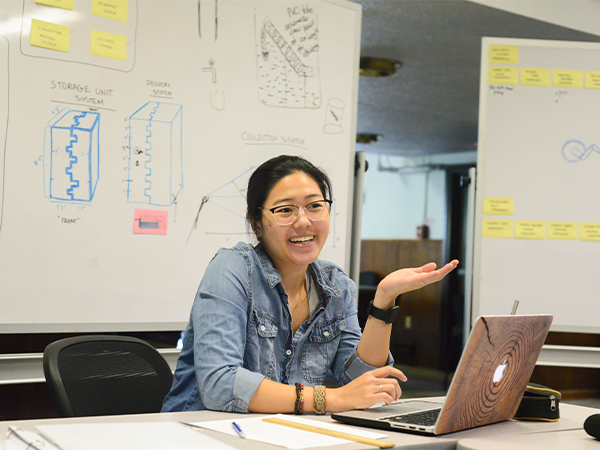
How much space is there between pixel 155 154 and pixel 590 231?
2103mm

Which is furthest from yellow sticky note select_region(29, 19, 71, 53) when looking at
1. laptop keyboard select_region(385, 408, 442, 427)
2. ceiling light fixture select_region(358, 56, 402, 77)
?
ceiling light fixture select_region(358, 56, 402, 77)

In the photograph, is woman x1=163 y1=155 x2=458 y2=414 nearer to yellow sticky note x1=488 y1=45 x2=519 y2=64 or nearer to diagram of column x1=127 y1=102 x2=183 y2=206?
diagram of column x1=127 y1=102 x2=183 y2=206

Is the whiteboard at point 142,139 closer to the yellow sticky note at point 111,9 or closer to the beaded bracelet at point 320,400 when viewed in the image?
the yellow sticky note at point 111,9

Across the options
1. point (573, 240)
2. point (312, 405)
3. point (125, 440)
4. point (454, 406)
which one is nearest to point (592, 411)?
point (454, 406)

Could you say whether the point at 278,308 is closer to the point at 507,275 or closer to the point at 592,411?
the point at 592,411

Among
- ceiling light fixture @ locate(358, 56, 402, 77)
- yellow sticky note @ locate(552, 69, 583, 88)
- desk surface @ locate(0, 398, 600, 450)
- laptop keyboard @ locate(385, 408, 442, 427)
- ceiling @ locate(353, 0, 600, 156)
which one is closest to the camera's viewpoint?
desk surface @ locate(0, 398, 600, 450)

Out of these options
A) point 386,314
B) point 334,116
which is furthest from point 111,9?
point 386,314

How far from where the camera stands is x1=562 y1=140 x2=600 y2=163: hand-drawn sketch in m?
2.98

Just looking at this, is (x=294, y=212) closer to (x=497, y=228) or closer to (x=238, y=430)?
(x=238, y=430)

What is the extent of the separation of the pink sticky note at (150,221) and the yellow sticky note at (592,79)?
2.17 meters

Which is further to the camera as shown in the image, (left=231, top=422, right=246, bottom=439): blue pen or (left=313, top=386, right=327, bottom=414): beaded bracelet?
(left=313, top=386, right=327, bottom=414): beaded bracelet

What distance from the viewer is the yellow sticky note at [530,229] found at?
2.93 m

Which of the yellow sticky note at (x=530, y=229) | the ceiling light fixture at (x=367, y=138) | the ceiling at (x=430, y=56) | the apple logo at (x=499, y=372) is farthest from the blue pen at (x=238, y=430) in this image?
the ceiling light fixture at (x=367, y=138)

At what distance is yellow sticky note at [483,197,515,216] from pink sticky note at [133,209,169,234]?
152 cm
